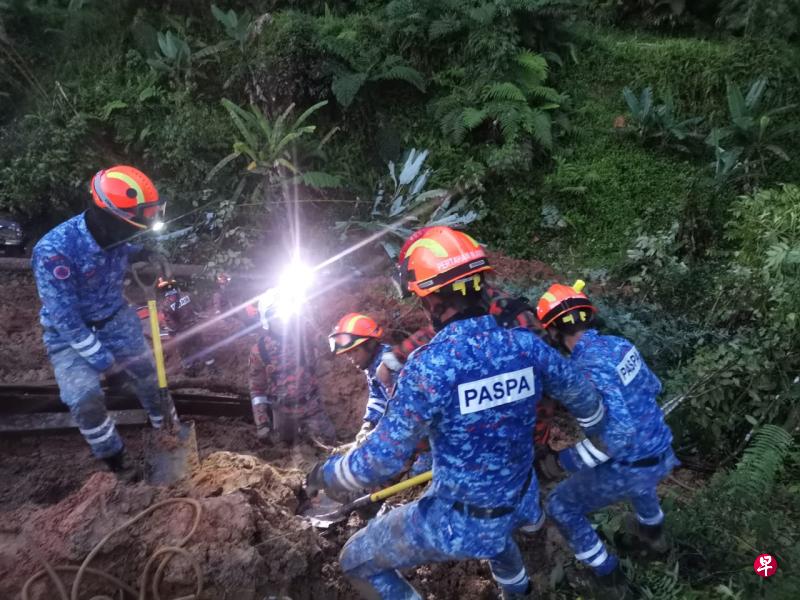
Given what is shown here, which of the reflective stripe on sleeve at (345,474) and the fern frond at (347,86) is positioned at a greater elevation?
the fern frond at (347,86)

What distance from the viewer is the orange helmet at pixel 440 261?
256 cm

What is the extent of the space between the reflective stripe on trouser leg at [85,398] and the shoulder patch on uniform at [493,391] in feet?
11.1

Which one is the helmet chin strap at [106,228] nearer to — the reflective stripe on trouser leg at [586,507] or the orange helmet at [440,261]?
the orange helmet at [440,261]

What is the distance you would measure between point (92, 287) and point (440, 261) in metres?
3.45

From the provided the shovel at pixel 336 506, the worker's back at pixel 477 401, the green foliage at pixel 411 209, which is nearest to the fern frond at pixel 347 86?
the green foliage at pixel 411 209

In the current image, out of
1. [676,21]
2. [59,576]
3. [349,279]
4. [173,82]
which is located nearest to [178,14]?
[173,82]

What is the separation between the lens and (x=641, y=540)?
152 inches

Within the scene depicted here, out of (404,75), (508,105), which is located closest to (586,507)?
(508,105)

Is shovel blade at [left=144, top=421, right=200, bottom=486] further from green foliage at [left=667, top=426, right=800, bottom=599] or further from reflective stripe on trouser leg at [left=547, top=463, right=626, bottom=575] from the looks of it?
green foliage at [left=667, top=426, right=800, bottom=599]

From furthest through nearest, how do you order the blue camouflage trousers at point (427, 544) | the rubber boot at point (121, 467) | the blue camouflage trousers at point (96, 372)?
the rubber boot at point (121, 467), the blue camouflage trousers at point (96, 372), the blue camouflage trousers at point (427, 544)

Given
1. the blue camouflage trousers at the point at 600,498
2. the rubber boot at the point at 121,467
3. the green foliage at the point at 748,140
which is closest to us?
the blue camouflage trousers at the point at 600,498

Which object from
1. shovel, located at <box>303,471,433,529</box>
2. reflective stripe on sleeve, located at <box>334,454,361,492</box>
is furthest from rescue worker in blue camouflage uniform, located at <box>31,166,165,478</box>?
reflective stripe on sleeve, located at <box>334,454,361,492</box>

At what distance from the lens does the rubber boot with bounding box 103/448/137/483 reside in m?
4.73

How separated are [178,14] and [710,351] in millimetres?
9852
